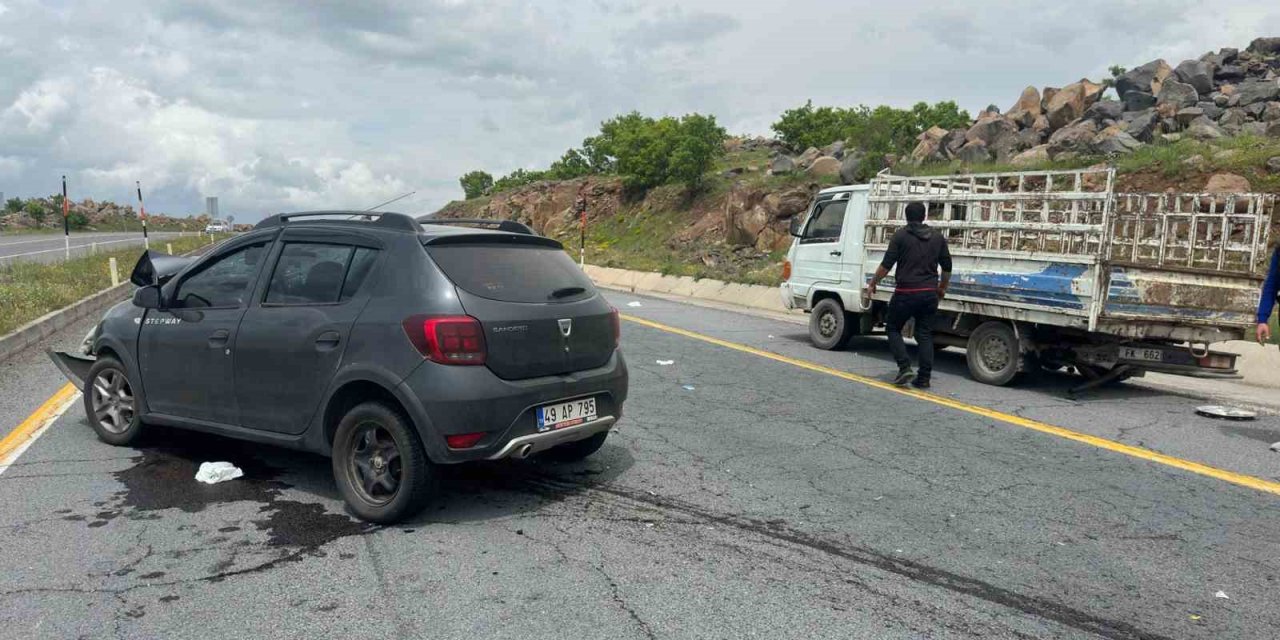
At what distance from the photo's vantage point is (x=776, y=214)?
94.0 ft

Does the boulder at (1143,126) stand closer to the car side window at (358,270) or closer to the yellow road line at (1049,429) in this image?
the yellow road line at (1049,429)

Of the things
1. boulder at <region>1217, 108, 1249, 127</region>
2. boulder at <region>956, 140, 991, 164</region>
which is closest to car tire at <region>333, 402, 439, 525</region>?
boulder at <region>1217, 108, 1249, 127</region>

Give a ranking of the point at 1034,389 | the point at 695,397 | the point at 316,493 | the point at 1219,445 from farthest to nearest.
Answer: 1. the point at 1034,389
2. the point at 695,397
3. the point at 1219,445
4. the point at 316,493

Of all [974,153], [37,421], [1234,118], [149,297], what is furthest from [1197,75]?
[37,421]

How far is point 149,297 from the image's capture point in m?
5.89

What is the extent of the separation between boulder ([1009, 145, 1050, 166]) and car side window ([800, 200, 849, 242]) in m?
12.9

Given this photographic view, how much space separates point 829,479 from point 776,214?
23719mm

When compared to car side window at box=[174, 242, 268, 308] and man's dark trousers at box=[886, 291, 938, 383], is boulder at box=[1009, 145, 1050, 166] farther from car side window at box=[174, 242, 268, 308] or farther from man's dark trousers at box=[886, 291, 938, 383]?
car side window at box=[174, 242, 268, 308]

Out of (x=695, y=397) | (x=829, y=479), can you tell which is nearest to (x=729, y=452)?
(x=829, y=479)

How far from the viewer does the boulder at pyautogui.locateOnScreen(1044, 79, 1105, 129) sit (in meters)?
26.6

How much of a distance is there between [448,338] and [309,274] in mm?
1234

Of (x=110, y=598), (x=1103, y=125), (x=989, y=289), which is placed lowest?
(x=110, y=598)

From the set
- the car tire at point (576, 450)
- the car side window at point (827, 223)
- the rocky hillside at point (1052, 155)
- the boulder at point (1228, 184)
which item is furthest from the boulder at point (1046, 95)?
the car tire at point (576, 450)

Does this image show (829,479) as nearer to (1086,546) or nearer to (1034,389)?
(1086,546)
